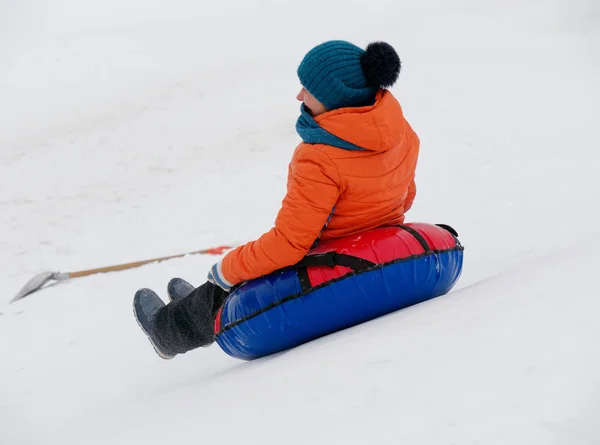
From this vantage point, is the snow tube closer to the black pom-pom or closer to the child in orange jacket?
the child in orange jacket

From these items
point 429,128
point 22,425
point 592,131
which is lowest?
point 22,425

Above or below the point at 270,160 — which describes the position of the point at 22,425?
below

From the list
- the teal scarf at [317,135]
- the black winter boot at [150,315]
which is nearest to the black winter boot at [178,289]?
the black winter boot at [150,315]

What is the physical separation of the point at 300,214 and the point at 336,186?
0.17m

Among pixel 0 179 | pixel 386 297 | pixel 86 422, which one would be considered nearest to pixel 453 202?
pixel 386 297

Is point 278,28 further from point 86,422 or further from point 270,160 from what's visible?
point 86,422

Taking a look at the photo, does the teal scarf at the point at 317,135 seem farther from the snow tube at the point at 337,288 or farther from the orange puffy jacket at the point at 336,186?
the snow tube at the point at 337,288

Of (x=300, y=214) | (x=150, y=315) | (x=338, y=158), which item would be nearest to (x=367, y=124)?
(x=338, y=158)

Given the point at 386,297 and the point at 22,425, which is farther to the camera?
the point at 22,425

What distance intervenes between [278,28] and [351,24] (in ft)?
3.52

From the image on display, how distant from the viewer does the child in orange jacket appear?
2178 mm

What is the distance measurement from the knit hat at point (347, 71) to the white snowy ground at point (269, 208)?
0.83 meters

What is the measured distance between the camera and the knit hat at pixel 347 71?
217 cm

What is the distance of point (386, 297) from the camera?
2.35 meters
